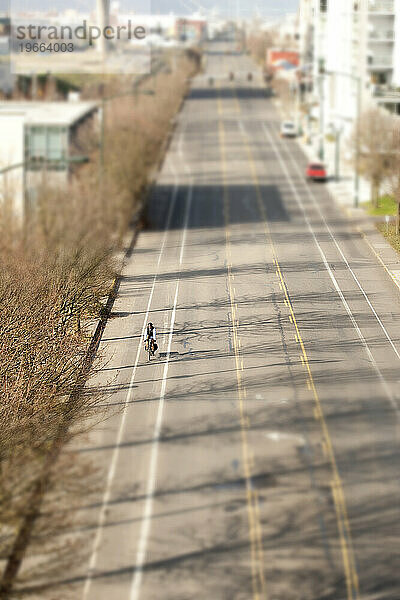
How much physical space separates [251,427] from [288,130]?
69.1 m

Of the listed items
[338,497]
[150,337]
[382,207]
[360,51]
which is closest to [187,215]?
[382,207]

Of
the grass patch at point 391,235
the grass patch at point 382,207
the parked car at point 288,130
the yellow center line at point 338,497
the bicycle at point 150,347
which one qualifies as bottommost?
the yellow center line at point 338,497

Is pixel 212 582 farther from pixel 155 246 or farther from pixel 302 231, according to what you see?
pixel 302 231

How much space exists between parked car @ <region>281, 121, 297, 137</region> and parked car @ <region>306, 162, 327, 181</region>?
75.1ft

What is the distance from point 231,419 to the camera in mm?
22984

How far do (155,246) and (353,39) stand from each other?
39.5 meters

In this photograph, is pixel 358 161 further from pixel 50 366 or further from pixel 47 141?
pixel 50 366

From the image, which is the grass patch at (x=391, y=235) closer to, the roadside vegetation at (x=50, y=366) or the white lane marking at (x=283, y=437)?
the roadside vegetation at (x=50, y=366)

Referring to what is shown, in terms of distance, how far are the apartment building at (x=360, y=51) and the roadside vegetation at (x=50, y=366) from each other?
2051 centimetres

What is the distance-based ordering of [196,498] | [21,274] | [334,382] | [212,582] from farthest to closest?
1. [21,274]
2. [334,382]
3. [196,498]
4. [212,582]

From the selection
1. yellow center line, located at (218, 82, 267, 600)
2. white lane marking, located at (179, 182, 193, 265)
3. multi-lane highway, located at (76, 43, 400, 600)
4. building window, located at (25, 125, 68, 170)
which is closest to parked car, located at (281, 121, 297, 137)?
white lane marking, located at (179, 182, 193, 265)

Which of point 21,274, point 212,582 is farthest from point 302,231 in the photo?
point 212,582

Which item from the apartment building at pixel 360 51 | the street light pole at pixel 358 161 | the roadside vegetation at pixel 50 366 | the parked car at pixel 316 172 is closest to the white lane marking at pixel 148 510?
the roadside vegetation at pixel 50 366

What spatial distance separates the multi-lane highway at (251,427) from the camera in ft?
55.4
